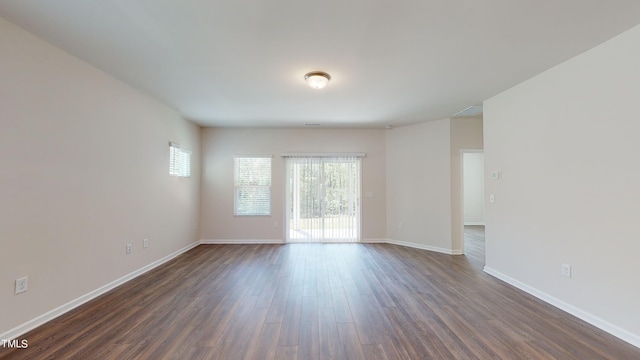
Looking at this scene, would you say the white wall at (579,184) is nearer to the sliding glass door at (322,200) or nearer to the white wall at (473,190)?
the sliding glass door at (322,200)

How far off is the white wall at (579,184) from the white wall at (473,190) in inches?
223

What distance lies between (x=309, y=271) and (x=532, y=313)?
2637mm

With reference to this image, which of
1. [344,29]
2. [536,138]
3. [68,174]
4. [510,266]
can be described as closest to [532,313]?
[510,266]

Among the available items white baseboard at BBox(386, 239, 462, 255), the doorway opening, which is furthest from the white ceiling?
the doorway opening

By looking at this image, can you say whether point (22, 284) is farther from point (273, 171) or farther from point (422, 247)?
point (422, 247)

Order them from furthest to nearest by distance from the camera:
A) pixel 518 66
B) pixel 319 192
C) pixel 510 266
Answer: pixel 319 192 < pixel 510 266 < pixel 518 66

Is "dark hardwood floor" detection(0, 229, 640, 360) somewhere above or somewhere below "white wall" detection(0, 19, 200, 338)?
below

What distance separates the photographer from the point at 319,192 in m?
6.00

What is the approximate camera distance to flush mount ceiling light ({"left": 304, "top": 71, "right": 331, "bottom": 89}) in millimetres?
3014

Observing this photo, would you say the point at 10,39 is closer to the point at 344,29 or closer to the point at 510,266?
the point at 344,29

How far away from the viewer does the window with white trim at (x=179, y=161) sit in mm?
4598

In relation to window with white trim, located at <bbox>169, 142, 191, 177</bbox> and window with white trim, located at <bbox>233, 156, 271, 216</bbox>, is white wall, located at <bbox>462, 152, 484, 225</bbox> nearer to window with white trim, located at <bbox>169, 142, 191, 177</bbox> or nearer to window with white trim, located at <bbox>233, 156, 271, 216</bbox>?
window with white trim, located at <bbox>233, 156, 271, 216</bbox>

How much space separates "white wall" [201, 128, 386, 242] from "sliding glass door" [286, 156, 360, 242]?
185 millimetres

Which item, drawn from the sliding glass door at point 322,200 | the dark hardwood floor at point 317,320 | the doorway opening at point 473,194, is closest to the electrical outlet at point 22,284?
the dark hardwood floor at point 317,320
